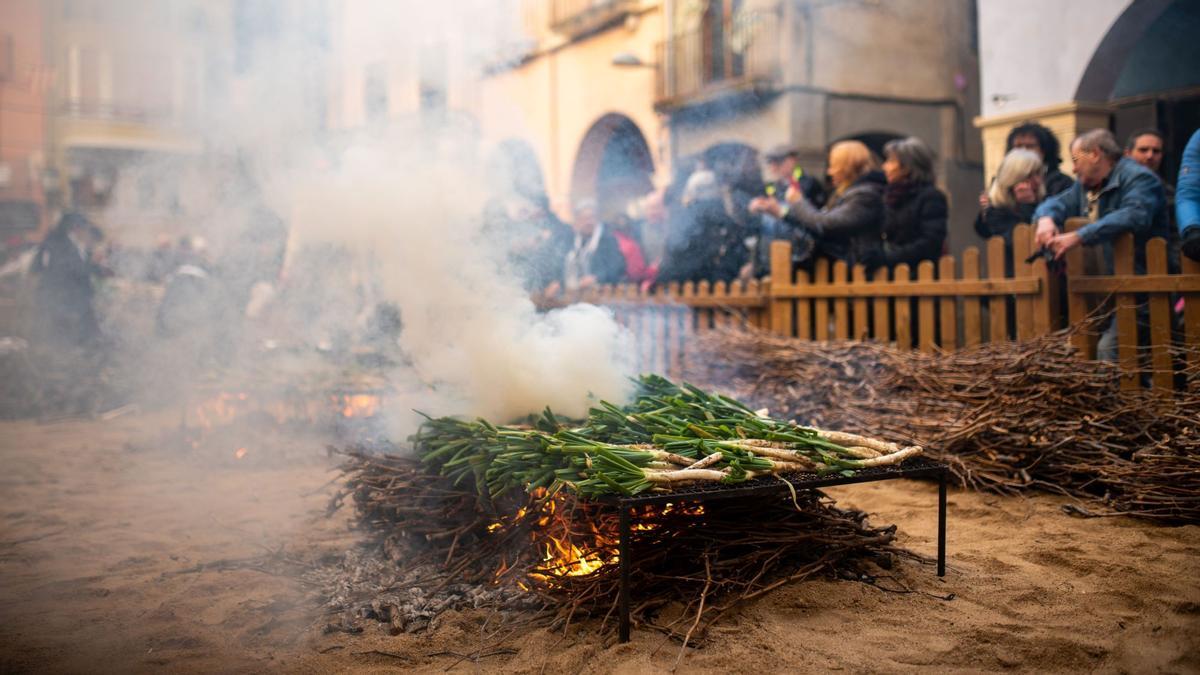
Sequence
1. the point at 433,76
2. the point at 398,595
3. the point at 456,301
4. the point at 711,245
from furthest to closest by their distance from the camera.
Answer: the point at 711,245
the point at 433,76
the point at 456,301
the point at 398,595

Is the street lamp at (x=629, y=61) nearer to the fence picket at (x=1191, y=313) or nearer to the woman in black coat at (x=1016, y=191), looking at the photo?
Result: the woman in black coat at (x=1016, y=191)

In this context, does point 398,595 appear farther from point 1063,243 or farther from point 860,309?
point 860,309

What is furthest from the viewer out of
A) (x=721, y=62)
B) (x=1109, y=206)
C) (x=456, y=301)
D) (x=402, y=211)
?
(x=721, y=62)

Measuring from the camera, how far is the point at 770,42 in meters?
14.5

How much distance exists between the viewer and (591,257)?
10062 mm

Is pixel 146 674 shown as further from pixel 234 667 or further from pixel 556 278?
pixel 556 278

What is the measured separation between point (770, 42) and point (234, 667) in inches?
533

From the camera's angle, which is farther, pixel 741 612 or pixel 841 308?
pixel 841 308

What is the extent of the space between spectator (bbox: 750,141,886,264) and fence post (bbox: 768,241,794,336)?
0.32 meters

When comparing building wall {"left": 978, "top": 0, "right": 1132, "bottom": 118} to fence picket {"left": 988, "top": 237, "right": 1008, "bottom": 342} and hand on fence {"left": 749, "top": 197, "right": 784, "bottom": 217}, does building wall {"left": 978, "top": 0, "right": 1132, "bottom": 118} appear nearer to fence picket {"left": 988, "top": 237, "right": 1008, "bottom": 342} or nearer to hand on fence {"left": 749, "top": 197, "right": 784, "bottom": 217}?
hand on fence {"left": 749, "top": 197, "right": 784, "bottom": 217}

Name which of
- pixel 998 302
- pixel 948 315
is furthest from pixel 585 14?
pixel 998 302

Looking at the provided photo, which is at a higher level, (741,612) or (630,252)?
(630,252)

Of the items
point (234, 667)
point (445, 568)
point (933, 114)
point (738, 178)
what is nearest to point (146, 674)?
point (234, 667)

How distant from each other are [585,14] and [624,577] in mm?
15614
